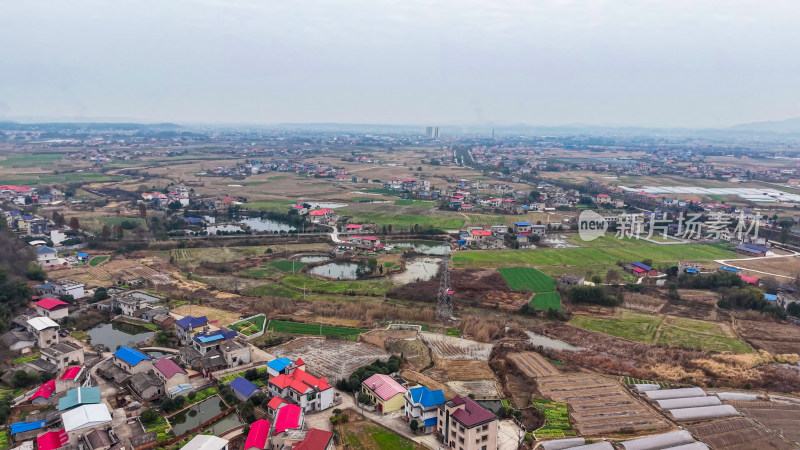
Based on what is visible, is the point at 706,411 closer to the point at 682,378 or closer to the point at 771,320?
the point at 682,378

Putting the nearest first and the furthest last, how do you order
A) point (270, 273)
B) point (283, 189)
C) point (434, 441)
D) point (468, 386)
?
point (434, 441) → point (468, 386) → point (270, 273) → point (283, 189)

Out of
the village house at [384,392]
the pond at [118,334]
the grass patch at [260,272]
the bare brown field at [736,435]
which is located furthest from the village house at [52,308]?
the bare brown field at [736,435]

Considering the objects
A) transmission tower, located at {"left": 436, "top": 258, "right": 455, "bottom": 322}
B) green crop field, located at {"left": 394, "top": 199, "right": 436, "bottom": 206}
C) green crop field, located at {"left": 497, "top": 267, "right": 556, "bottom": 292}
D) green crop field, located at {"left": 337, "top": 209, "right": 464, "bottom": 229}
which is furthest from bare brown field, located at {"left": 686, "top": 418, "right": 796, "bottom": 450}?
green crop field, located at {"left": 394, "top": 199, "right": 436, "bottom": 206}

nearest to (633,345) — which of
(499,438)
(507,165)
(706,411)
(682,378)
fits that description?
(682,378)

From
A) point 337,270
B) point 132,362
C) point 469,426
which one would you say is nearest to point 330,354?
point 132,362

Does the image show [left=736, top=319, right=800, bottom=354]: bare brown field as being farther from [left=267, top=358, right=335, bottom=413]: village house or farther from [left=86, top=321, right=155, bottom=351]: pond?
[left=86, top=321, right=155, bottom=351]: pond

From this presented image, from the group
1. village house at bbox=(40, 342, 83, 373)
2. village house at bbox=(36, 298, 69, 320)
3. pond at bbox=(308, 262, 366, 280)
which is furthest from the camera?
pond at bbox=(308, 262, 366, 280)

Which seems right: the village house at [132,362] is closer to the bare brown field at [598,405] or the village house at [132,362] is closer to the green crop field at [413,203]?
the bare brown field at [598,405]
